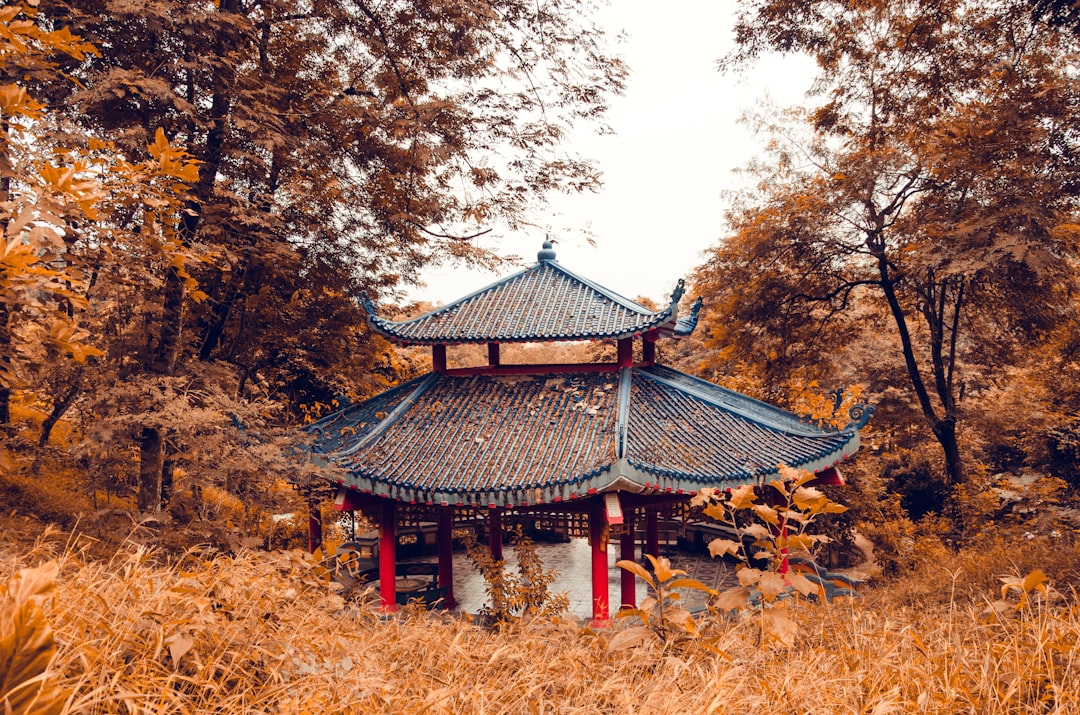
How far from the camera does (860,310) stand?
75.2ft

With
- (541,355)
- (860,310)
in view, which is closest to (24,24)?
(860,310)

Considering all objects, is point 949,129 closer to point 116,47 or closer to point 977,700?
point 977,700

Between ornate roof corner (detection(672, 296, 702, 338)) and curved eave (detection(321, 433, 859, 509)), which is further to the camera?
ornate roof corner (detection(672, 296, 702, 338))

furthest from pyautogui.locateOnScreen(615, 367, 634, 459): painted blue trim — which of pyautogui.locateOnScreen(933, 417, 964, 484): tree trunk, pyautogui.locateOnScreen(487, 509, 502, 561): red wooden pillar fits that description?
pyautogui.locateOnScreen(933, 417, 964, 484): tree trunk

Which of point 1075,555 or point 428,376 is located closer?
point 1075,555

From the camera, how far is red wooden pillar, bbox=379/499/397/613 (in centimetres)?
992

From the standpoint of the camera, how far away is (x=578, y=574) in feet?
45.2

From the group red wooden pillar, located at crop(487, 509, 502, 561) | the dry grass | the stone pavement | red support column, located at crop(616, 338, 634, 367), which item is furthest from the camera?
the stone pavement

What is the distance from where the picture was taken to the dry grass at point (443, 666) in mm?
2725

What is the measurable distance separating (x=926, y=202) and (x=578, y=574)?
1042 cm

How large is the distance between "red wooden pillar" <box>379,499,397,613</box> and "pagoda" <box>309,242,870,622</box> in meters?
0.02

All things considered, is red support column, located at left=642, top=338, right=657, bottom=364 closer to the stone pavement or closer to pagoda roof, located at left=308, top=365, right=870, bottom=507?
pagoda roof, located at left=308, top=365, right=870, bottom=507

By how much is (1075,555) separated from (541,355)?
195 feet

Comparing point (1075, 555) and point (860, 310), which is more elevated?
point (860, 310)
